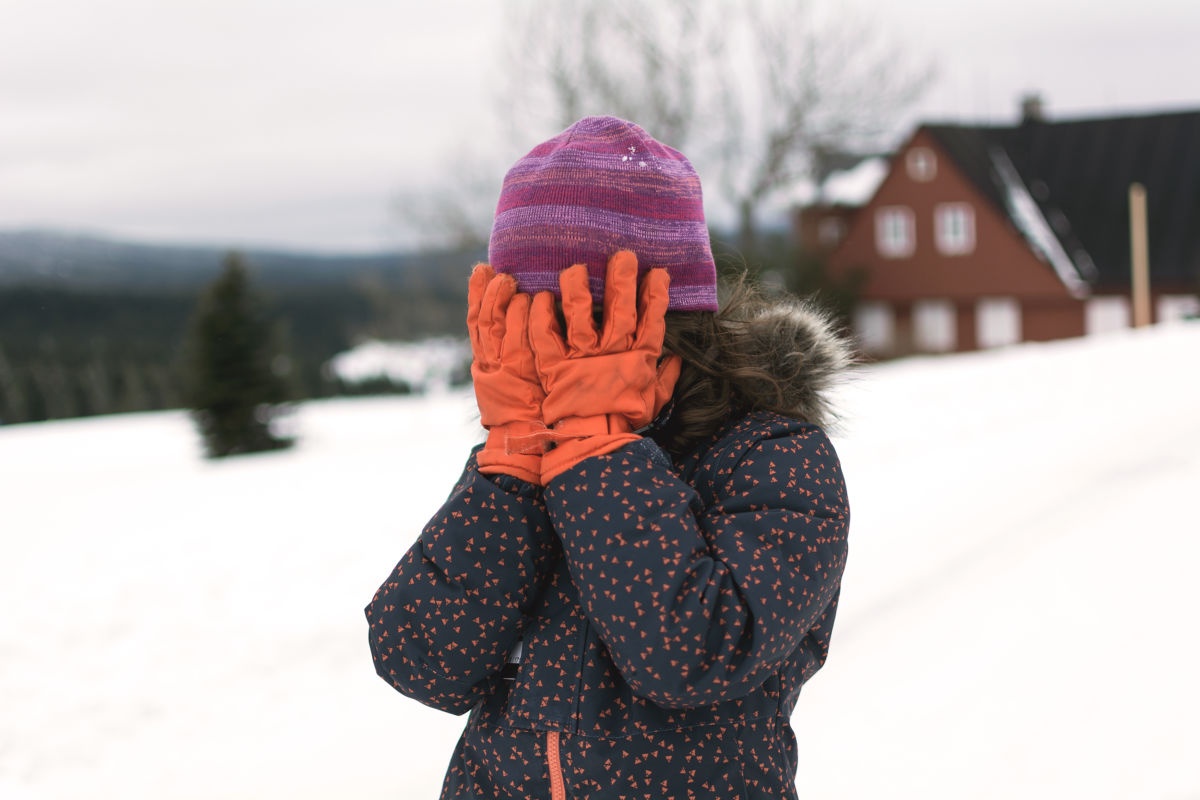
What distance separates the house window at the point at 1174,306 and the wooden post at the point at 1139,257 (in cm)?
47

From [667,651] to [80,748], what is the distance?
9.38ft

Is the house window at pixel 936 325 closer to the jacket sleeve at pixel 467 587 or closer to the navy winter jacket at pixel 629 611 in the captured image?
the navy winter jacket at pixel 629 611

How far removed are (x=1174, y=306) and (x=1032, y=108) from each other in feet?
28.7

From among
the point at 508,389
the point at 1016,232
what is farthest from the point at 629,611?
the point at 1016,232

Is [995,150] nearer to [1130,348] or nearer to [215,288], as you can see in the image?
[1130,348]

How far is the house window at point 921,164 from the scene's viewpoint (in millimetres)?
27766

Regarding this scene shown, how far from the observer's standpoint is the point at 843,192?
100ft

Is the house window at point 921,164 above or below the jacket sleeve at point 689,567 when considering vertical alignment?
above

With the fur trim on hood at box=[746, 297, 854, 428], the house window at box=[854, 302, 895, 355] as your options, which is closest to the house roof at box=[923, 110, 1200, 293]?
the house window at box=[854, 302, 895, 355]

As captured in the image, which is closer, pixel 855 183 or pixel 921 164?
pixel 921 164

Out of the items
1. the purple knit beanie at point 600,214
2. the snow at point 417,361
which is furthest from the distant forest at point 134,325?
the purple knit beanie at point 600,214

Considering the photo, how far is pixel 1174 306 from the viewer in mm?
26797

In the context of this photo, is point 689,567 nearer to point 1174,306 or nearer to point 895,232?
point 895,232

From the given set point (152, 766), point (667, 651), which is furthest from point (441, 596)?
point (152, 766)
